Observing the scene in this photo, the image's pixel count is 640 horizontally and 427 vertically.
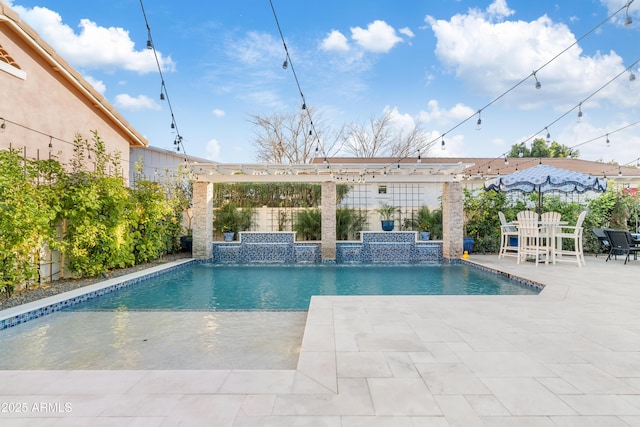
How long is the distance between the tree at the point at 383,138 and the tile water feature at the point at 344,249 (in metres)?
12.2

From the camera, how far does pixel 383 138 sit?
22750 mm

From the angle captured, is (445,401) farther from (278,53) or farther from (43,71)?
(43,71)

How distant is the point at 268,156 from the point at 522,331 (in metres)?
19.4

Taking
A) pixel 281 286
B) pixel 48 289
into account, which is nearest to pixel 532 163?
pixel 281 286

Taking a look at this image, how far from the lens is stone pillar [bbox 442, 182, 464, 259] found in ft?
36.0

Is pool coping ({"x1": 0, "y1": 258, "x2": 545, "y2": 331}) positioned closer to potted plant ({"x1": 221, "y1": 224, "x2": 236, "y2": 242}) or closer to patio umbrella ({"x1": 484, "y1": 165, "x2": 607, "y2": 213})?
patio umbrella ({"x1": 484, "y1": 165, "x2": 607, "y2": 213})

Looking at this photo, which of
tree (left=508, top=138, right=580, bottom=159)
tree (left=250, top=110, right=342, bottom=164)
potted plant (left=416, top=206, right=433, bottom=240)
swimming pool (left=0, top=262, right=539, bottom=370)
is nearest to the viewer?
swimming pool (left=0, top=262, right=539, bottom=370)

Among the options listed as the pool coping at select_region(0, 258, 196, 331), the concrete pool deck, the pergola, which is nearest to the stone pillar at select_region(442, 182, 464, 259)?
the pergola

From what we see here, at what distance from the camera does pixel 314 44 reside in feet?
35.2

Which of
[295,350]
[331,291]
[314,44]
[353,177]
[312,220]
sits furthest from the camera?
[312,220]

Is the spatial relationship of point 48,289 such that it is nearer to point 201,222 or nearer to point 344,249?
point 201,222

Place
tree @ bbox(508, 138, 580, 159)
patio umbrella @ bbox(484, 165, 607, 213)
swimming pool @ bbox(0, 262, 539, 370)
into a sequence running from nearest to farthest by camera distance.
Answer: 1. swimming pool @ bbox(0, 262, 539, 370)
2. patio umbrella @ bbox(484, 165, 607, 213)
3. tree @ bbox(508, 138, 580, 159)

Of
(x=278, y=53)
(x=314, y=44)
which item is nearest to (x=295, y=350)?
(x=278, y=53)

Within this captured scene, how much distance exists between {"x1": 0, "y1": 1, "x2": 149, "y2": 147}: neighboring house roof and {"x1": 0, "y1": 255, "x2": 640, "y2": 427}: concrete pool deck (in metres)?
7.26
